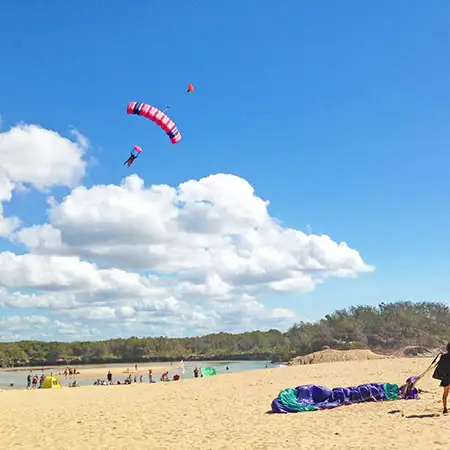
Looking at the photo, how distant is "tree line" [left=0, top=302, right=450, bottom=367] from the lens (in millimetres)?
88062

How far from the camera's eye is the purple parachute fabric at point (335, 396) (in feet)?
43.9

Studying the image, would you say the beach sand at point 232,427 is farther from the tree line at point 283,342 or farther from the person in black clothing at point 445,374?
the tree line at point 283,342

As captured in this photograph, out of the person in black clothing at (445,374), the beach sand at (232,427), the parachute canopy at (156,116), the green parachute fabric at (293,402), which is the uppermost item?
the parachute canopy at (156,116)

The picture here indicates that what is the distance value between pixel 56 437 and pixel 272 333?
537 feet

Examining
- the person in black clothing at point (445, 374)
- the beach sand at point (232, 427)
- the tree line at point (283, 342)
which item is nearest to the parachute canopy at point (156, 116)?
the beach sand at point (232, 427)

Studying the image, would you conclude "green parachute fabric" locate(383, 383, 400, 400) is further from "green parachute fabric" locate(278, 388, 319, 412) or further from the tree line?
the tree line

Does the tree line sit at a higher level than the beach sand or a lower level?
higher

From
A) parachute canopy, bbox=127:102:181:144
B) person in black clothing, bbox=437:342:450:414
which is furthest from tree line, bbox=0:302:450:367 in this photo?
person in black clothing, bbox=437:342:450:414

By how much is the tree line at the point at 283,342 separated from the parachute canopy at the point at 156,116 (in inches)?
2672

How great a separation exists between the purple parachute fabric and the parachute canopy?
10926 millimetres

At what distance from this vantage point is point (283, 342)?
14450 centimetres

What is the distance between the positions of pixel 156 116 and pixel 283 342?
13071 centimetres

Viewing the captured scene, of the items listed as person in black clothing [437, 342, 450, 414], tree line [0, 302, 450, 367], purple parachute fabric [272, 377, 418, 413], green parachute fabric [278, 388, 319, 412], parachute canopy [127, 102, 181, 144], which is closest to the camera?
person in black clothing [437, 342, 450, 414]

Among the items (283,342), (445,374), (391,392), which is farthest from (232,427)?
(283,342)
